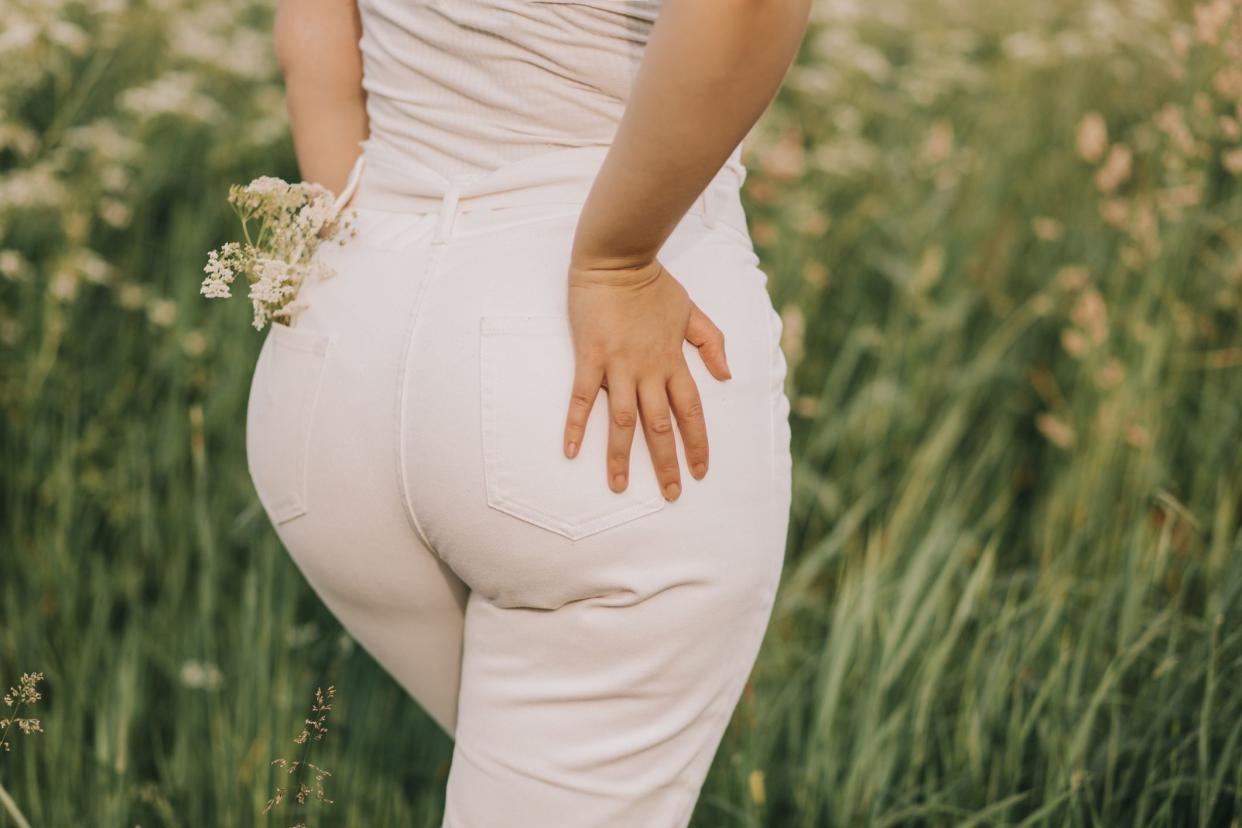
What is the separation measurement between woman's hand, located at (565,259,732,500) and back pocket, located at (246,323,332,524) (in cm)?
28

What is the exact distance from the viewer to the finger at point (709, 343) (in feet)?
3.43

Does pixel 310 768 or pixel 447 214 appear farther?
pixel 310 768

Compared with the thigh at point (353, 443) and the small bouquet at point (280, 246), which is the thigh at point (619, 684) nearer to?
the thigh at point (353, 443)

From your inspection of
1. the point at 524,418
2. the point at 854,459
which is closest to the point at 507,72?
the point at 524,418

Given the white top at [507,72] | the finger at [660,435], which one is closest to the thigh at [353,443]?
the white top at [507,72]

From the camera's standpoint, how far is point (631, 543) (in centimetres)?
101

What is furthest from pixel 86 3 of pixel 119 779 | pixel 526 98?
pixel 526 98

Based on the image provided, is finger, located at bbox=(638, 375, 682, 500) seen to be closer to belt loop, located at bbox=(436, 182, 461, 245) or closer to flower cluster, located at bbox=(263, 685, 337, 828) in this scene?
belt loop, located at bbox=(436, 182, 461, 245)

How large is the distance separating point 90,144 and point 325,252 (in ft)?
7.18

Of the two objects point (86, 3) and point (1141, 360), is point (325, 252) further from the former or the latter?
point (86, 3)

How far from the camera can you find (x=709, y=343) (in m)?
1.05

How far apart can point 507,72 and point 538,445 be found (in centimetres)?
36

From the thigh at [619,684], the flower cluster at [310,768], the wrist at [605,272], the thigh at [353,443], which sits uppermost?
the wrist at [605,272]

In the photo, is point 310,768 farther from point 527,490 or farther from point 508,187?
point 508,187
